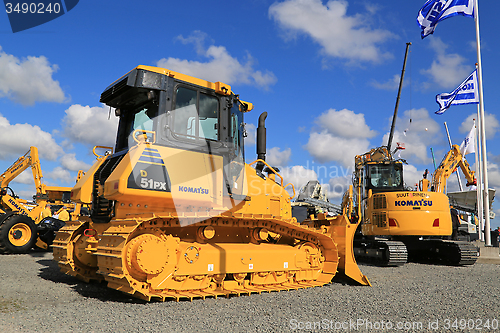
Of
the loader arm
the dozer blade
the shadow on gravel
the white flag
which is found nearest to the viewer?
the shadow on gravel

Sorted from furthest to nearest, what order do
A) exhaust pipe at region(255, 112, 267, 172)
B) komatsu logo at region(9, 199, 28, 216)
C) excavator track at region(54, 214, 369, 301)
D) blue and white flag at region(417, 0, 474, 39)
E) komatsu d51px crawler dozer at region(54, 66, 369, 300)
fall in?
komatsu logo at region(9, 199, 28, 216) → blue and white flag at region(417, 0, 474, 39) → exhaust pipe at region(255, 112, 267, 172) → komatsu d51px crawler dozer at region(54, 66, 369, 300) → excavator track at region(54, 214, 369, 301)

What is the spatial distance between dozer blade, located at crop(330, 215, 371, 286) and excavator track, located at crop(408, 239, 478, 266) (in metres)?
6.22

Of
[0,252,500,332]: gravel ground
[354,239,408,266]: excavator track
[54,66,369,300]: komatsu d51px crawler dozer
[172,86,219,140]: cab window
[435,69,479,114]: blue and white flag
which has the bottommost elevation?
[0,252,500,332]: gravel ground

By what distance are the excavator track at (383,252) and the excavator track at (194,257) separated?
158 inches

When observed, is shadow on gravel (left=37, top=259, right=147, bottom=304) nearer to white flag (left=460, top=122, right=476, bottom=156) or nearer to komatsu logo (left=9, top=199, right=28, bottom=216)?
komatsu logo (left=9, top=199, right=28, bottom=216)

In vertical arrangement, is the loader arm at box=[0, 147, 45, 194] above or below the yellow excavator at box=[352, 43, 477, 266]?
above

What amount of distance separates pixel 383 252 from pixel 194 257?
7.48m

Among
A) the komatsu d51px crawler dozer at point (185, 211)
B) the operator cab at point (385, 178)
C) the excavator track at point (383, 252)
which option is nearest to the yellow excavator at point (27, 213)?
the komatsu d51px crawler dozer at point (185, 211)

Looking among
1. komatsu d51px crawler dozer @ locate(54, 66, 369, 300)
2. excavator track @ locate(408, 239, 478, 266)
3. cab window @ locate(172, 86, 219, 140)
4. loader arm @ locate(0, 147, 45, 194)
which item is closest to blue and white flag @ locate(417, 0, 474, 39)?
excavator track @ locate(408, 239, 478, 266)

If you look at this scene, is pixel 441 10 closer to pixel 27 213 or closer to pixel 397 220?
pixel 397 220

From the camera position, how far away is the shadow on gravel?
6.08 metres

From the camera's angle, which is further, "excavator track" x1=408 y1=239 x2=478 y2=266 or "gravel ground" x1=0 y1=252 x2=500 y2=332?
"excavator track" x1=408 y1=239 x2=478 y2=266

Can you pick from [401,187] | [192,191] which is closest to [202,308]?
[192,191]

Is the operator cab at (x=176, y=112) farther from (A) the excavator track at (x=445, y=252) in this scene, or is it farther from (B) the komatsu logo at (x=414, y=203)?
(A) the excavator track at (x=445, y=252)
